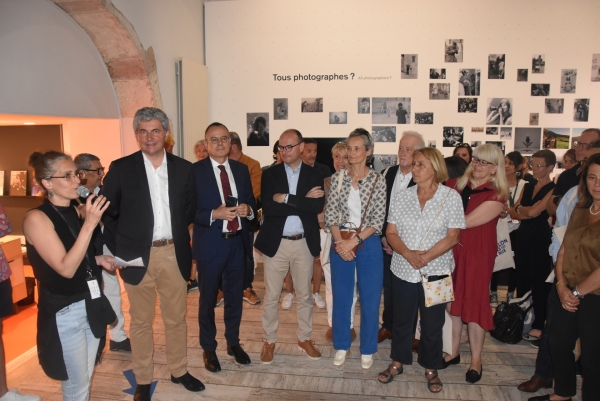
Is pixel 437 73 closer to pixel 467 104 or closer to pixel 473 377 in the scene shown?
pixel 467 104

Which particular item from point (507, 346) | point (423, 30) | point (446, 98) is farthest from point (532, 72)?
point (507, 346)

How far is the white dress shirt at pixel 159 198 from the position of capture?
2938 millimetres

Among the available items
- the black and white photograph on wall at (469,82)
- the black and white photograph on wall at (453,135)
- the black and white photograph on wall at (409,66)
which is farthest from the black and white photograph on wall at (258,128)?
the black and white photograph on wall at (469,82)

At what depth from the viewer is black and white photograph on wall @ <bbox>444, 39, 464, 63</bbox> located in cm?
678

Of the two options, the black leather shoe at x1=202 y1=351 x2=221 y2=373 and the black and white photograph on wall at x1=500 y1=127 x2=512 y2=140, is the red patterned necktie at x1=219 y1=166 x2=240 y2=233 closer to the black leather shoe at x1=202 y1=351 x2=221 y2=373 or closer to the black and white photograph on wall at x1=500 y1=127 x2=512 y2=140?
the black leather shoe at x1=202 y1=351 x2=221 y2=373

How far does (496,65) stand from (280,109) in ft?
11.5

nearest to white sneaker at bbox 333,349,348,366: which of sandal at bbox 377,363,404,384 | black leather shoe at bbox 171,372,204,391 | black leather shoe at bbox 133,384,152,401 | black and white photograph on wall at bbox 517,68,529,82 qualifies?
sandal at bbox 377,363,404,384

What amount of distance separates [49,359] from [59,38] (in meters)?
3.78

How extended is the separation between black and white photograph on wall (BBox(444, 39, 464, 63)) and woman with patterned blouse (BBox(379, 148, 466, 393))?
442 cm

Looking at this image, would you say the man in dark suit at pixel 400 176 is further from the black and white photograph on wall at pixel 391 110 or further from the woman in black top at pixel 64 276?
the black and white photograph on wall at pixel 391 110

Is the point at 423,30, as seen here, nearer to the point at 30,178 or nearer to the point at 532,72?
the point at 532,72

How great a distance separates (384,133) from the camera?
7.08 m

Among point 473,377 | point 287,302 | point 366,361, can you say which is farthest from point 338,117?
point 473,377

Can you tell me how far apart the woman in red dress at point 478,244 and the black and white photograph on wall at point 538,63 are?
14.8ft
